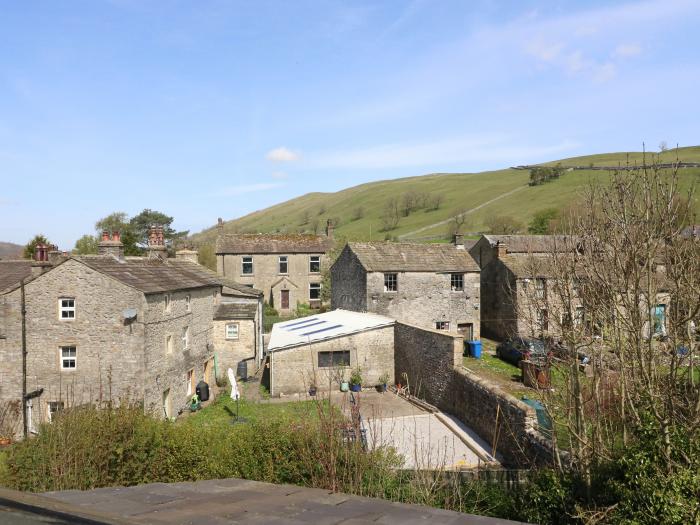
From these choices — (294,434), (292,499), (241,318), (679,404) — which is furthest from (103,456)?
(241,318)

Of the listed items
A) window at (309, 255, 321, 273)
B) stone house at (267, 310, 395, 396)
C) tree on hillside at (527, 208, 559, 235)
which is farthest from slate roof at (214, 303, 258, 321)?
tree on hillside at (527, 208, 559, 235)

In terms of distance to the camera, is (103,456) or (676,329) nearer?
(676,329)

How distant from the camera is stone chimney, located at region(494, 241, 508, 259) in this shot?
34500 mm

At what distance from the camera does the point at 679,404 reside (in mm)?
8445

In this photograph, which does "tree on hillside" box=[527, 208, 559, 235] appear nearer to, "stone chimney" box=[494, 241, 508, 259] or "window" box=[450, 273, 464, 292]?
"stone chimney" box=[494, 241, 508, 259]

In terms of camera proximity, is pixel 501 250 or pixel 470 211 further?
pixel 470 211

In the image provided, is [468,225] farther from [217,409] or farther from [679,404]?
[679,404]

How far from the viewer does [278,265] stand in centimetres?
5081

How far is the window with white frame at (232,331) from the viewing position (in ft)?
95.7

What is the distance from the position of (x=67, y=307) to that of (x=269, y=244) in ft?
100

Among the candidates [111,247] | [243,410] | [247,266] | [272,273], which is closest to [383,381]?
[243,410]

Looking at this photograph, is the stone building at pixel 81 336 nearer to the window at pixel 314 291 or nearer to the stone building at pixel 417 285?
the stone building at pixel 417 285

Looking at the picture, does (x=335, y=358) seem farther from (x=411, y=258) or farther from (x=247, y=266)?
(x=247, y=266)

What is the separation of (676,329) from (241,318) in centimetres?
2396
